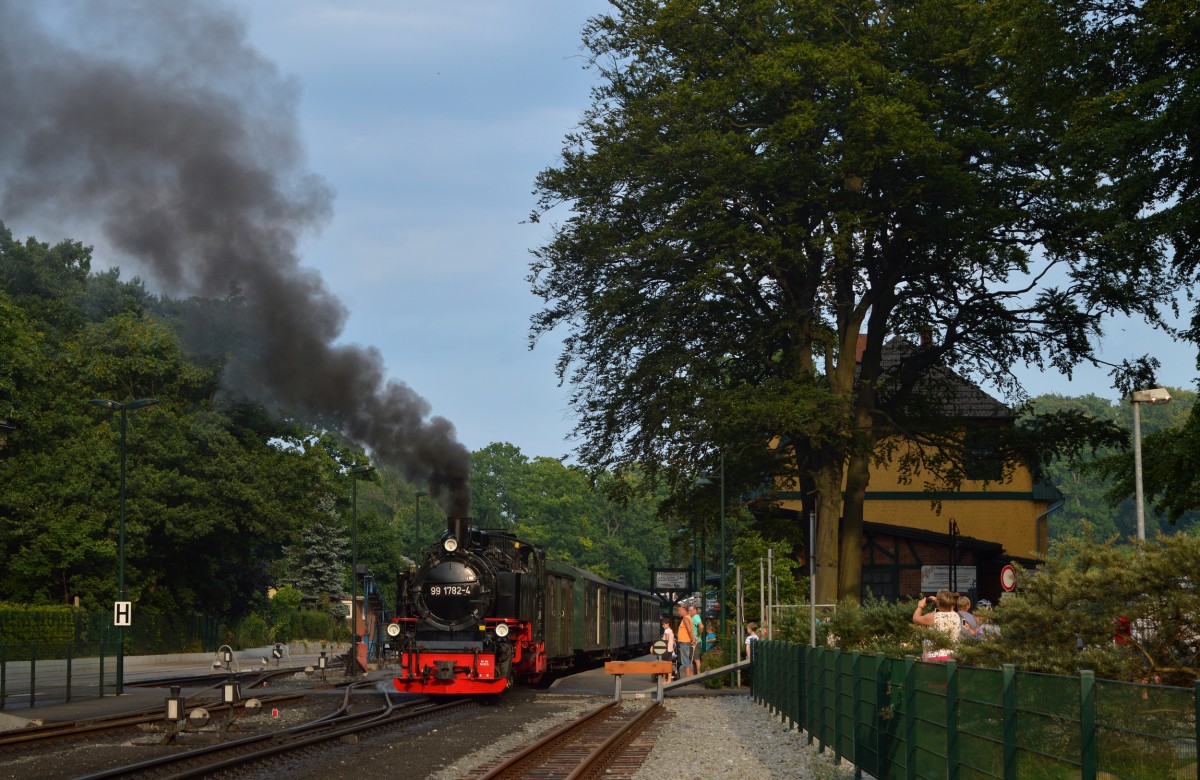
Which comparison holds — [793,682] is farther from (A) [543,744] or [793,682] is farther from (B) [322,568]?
(B) [322,568]

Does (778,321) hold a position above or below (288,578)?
above

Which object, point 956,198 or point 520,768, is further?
point 956,198

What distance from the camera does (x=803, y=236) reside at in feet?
118

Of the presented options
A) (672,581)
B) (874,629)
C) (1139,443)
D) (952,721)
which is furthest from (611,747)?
(672,581)

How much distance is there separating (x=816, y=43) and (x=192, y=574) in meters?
37.7

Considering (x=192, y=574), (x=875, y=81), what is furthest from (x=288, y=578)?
(x=875, y=81)

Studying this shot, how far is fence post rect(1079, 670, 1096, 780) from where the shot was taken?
667 centimetres

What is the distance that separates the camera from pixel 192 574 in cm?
6078

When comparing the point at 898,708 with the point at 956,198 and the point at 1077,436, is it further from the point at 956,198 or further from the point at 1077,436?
the point at 1077,436

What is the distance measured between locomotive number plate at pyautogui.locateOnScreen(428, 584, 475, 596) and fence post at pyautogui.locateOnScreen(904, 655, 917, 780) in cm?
A: 1600

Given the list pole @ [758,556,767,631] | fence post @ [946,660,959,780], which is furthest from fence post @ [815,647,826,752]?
pole @ [758,556,767,631]

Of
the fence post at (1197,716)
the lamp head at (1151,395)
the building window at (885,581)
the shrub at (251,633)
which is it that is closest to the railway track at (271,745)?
the fence post at (1197,716)

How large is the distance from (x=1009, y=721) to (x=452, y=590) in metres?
19.4

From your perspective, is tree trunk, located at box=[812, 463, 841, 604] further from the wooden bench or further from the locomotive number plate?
the locomotive number plate
